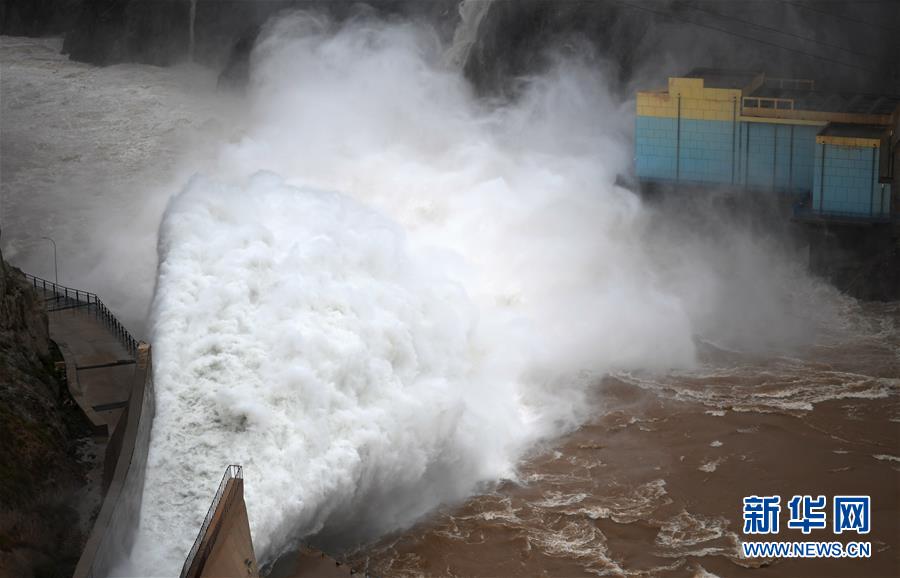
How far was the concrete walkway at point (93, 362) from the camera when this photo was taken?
22.4m

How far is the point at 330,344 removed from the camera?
2116 centimetres

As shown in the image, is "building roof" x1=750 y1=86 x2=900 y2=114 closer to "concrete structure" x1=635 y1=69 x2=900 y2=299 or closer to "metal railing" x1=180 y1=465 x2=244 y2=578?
"concrete structure" x1=635 y1=69 x2=900 y2=299

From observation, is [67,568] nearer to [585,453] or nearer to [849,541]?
[585,453]

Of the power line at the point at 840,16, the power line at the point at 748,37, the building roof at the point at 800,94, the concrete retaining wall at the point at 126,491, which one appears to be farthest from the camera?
the power line at the point at 748,37

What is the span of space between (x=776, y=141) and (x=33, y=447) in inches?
823

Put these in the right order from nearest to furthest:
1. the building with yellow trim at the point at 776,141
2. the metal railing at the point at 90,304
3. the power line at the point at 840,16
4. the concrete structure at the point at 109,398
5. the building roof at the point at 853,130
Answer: the concrete structure at the point at 109,398 → the metal railing at the point at 90,304 → the building roof at the point at 853,130 → the building with yellow trim at the point at 776,141 → the power line at the point at 840,16

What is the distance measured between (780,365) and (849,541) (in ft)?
26.5

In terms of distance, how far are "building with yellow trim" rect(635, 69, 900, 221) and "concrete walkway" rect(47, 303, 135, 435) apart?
50.2 feet

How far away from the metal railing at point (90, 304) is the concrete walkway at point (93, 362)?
82 mm

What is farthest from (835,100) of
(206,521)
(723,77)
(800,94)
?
(206,521)

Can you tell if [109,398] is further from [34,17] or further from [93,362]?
[34,17]

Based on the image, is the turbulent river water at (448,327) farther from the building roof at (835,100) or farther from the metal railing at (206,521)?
the building roof at (835,100)

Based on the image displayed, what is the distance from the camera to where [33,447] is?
1959 centimetres

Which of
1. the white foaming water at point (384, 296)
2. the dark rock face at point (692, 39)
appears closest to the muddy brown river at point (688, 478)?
the white foaming water at point (384, 296)
